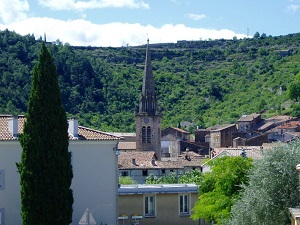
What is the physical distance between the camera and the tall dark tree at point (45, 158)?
25438 mm

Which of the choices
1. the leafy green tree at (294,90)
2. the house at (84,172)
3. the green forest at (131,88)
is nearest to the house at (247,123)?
the green forest at (131,88)

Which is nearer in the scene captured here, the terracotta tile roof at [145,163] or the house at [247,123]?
the terracotta tile roof at [145,163]

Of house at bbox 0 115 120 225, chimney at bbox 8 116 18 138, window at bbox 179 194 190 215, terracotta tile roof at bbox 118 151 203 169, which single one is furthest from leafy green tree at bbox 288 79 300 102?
chimney at bbox 8 116 18 138

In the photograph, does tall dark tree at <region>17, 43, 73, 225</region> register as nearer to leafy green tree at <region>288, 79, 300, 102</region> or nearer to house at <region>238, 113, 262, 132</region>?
house at <region>238, 113, 262, 132</region>

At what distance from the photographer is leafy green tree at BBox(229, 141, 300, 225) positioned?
78.0 ft

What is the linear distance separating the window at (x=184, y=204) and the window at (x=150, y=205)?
1.28 metres

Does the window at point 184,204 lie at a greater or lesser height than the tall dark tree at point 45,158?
lesser

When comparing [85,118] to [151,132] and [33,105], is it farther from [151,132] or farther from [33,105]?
[33,105]

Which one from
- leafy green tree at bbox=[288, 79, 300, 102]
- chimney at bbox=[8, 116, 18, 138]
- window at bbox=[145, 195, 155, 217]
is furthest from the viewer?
leafy green tree at bbox=[288, 79, 300, 102]

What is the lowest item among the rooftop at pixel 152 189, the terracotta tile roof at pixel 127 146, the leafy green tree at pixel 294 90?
the terracotta tile roof at pixel 127 146

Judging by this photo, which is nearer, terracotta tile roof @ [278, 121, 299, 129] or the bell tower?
the bell tower

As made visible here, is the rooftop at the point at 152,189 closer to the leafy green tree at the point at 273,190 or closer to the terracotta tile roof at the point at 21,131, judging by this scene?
the terracotta tile roof at the point at 21,131

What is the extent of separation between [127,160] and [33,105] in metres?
49.1

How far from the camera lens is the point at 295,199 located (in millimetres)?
23641
